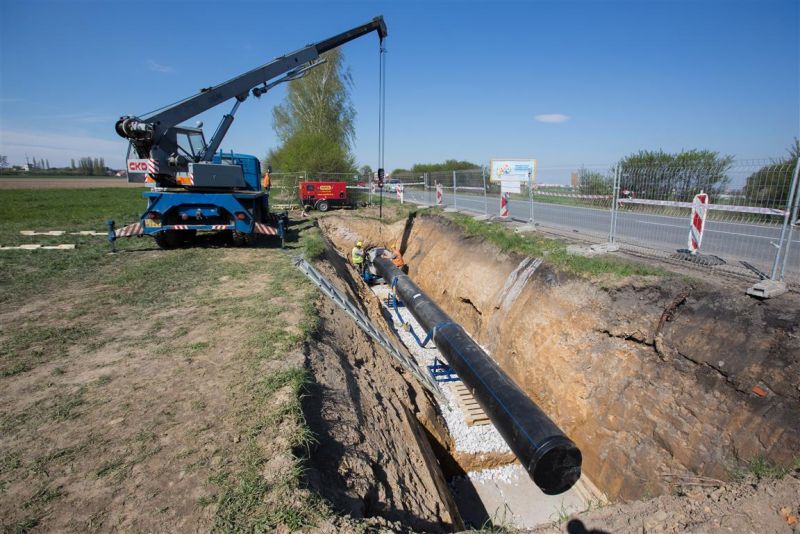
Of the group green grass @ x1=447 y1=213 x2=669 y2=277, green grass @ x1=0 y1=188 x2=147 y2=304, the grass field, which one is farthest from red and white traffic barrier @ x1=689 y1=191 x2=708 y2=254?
green grass @ x1=0 y1=188 x2=147 y2=304

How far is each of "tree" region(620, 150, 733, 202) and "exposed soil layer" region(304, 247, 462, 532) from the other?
22.8 feet

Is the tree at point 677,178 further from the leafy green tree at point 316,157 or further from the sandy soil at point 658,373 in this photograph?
the leafy green tree at point 316,157

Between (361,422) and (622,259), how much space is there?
22.3ft

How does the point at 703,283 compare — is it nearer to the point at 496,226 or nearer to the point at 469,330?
the point at 469,330

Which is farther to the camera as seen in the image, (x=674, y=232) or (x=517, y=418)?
(x=674, y=232)

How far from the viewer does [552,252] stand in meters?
8.98

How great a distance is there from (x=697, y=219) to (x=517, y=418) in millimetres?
5719

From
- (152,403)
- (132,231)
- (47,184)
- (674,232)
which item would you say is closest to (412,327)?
(674,232)

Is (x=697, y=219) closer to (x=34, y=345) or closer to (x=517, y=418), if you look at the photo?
(x=517, y=418)

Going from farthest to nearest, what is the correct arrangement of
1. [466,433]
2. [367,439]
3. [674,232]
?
[674,232]
[466,433]
[367,439]

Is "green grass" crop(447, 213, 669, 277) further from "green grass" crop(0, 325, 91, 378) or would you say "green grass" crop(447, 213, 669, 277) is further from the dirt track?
the dirt track

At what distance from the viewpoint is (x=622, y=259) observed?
8.12m

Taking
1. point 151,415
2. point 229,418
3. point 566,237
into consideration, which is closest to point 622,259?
point 566,237

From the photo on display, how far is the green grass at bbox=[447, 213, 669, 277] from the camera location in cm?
729
